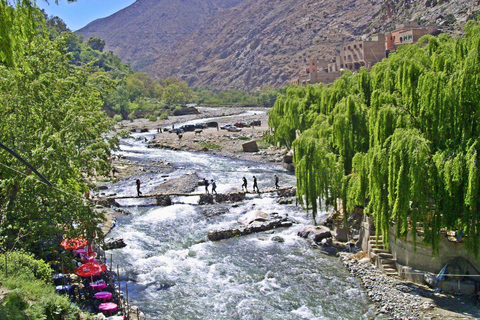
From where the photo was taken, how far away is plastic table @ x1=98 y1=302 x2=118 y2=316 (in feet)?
56.8

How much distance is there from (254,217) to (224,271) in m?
7.48

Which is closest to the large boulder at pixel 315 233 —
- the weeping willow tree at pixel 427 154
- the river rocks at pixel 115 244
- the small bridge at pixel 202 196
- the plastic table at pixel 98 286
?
the weeping willow tree at pixel 427 154

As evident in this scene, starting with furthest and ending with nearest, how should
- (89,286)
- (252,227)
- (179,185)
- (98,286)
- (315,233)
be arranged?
(179,185) → (252,227) → (315,233) → (89,286) → (98,286)

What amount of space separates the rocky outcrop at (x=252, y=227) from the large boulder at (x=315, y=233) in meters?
2.10

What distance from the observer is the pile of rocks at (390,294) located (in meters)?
17.5

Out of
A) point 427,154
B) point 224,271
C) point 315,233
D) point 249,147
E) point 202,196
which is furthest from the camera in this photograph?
point 249,147

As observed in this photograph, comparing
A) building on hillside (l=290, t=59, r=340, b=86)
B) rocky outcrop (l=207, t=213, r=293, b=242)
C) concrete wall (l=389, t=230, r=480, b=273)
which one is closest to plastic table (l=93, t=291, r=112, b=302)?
rocky outcrop (l=207, t=213, r=293, b=242)

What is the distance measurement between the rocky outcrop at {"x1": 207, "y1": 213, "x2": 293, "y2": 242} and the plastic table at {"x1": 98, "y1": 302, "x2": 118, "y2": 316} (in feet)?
33.7

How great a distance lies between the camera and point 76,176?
18.1 metres

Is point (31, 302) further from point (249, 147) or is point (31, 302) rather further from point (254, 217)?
point (249, 147)

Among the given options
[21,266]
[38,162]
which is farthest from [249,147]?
[21,266]

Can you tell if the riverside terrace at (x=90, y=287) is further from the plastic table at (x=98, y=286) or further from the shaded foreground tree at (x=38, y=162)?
the shaded foreground tree at (x=38, y=162)

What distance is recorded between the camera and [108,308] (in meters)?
17.3

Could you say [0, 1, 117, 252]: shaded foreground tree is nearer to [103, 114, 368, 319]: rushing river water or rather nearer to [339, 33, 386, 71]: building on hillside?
[103, 114, 368, 319]: rushing river water
